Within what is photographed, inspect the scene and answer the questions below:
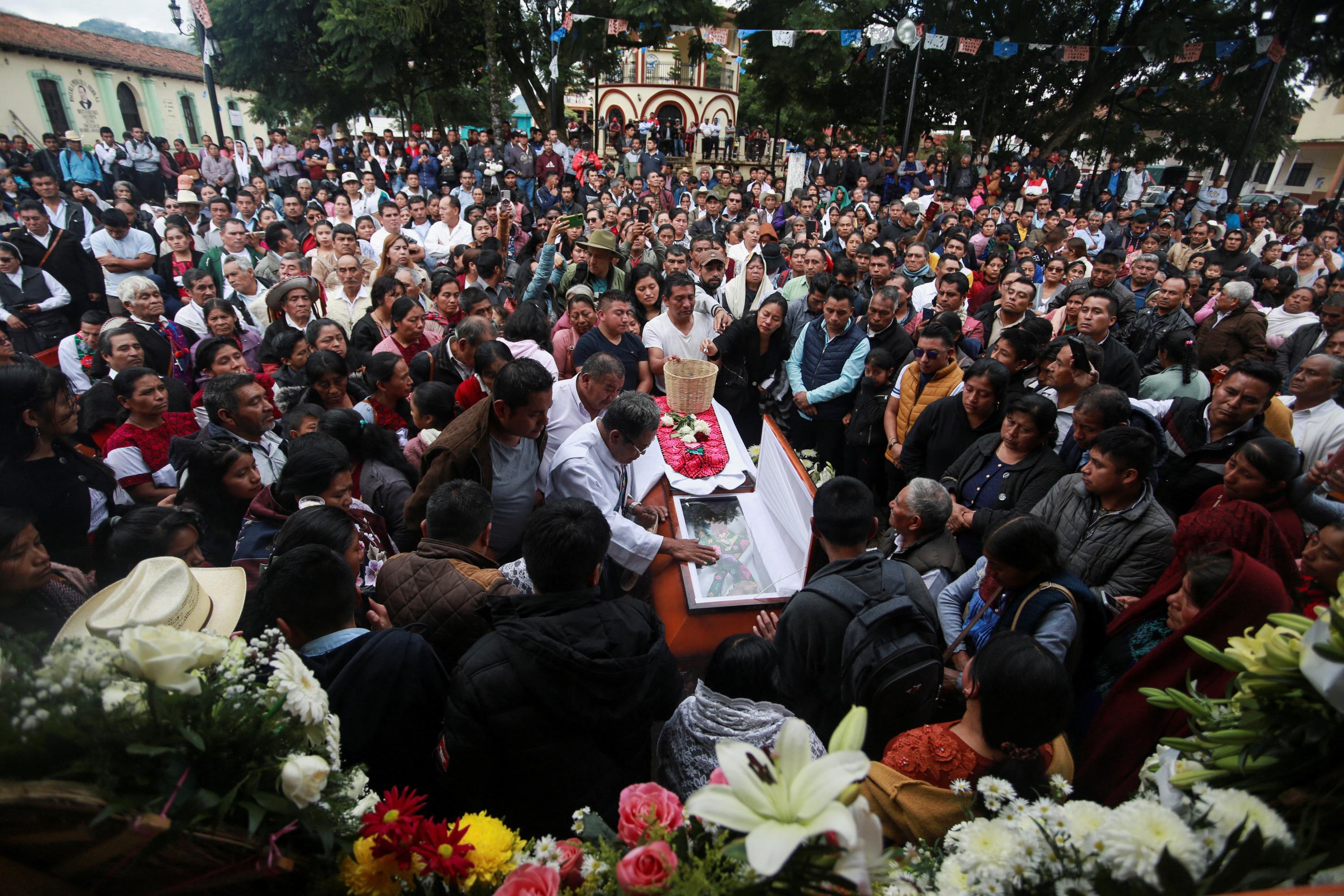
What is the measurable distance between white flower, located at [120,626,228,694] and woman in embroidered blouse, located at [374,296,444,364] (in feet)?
11.8

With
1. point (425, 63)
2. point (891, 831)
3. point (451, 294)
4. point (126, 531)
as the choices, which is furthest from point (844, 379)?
point (425, 63)

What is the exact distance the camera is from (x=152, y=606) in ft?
5.09

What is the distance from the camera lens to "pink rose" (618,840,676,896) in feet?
3.69

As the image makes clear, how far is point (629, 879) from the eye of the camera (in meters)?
1.12

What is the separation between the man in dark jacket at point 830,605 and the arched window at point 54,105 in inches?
778

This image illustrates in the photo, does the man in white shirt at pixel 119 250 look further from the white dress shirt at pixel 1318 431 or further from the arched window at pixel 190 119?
the arched window at pixel 190 119

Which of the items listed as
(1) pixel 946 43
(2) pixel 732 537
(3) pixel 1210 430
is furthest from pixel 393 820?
(1) pixel 946 43

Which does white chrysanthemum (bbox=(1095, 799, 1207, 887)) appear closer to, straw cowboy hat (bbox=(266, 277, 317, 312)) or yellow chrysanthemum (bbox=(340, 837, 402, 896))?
yellow chrysanthemum (bbox=(340, 837, 402, 896))

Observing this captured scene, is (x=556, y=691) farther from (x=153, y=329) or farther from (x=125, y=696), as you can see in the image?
(x=153, y=329)

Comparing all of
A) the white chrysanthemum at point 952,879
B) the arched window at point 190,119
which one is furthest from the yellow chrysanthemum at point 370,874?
the arched window at point 190,119

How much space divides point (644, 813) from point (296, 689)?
73cm

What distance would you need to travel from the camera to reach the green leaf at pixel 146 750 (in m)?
1.03

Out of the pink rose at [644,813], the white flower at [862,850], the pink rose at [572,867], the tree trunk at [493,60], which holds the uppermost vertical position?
the tree trunk at [493,60]

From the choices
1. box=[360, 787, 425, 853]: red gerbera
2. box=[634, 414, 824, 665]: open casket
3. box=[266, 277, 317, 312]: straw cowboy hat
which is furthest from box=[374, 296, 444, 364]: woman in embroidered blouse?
box=[360, 787, 425, 853]: red gerbera
